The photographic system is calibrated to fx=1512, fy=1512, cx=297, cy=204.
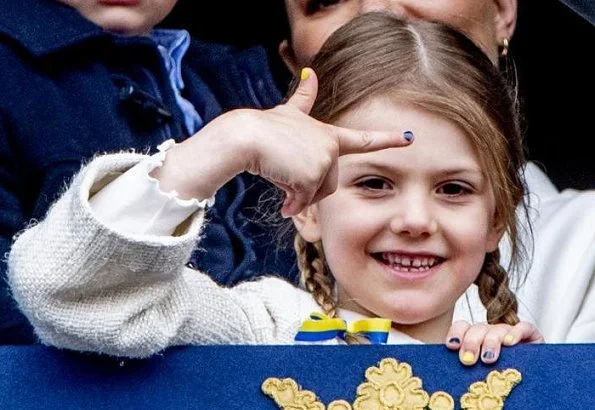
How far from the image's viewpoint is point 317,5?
5.90 feet

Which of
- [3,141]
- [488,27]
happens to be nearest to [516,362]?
[3,141]

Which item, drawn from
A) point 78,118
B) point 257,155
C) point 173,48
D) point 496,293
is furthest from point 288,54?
point 257,155

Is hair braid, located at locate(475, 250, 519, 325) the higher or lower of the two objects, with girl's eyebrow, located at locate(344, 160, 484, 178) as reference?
lower

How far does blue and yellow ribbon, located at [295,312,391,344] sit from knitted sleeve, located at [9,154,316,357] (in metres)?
0.12

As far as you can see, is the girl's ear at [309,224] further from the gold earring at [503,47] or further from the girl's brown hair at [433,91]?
the gold earring at [503,47]

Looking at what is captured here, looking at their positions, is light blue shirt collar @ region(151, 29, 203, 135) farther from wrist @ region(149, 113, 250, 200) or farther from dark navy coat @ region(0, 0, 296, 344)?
wrist @ region(149, 113, 250, 200)

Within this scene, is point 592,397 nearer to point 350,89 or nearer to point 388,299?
point 388,299

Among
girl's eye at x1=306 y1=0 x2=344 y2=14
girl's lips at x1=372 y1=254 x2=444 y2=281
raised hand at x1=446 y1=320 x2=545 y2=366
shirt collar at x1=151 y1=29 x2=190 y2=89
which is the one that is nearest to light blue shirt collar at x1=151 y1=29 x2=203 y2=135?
shirt collar at x1=151 y1=29 x2=190 y2=89

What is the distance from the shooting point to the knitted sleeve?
1098mm

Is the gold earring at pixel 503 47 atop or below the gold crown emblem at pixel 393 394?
below

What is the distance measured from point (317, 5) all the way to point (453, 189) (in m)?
0.54

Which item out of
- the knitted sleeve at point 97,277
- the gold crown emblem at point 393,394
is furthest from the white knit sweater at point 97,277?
the gold crown emblem at point 393,394

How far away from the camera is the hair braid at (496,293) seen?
142 centimetres

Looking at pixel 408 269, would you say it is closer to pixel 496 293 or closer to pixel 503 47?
pixel 496 293
